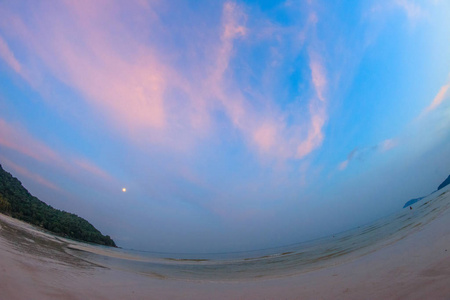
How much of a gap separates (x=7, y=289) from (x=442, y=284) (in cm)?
1179

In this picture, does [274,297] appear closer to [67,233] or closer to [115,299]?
[115,299]

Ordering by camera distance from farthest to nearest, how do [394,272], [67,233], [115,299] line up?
1. [67,233]
2. [394,272]
3. [115,299]

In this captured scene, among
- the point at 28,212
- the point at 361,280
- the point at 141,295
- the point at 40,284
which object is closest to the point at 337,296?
the point at 361,280

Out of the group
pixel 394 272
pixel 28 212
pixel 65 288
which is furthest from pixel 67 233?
pixel 394 272

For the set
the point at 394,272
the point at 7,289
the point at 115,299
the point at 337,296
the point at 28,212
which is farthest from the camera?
the point at 28,212

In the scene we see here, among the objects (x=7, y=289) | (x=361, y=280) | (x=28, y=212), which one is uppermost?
(x=7, y=289)

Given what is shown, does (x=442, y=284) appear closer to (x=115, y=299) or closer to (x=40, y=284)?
(x=115, y=299)

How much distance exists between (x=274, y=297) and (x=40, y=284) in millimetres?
8316

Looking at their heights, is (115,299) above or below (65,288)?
below

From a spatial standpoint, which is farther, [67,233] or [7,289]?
[67,233]

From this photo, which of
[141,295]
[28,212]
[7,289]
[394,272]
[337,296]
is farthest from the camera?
[28,212]

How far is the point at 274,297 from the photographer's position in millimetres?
7328

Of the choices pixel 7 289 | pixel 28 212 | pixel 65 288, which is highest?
pixel 7 289

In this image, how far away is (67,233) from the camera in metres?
52.6
